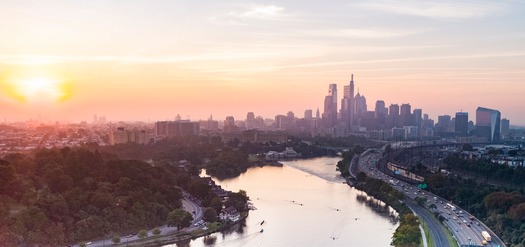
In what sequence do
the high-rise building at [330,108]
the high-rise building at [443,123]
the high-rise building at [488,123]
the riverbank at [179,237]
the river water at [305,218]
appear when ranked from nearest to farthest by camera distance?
the riverbank at [179,237] → the river water at [305,218] → the high-rise building at [488,123] → the high-rise building at [443,123] → the high-rise building at [330,108]

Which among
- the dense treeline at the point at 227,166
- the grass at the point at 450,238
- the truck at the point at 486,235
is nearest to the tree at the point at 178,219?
the grass at the point at 450,238

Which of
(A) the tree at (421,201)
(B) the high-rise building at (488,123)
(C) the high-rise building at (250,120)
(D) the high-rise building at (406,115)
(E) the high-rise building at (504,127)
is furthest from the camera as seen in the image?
(C) the high-rise building at (250,120)

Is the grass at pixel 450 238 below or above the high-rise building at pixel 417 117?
below

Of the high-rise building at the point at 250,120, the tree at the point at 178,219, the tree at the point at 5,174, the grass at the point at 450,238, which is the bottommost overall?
the grass at the point at 450,238

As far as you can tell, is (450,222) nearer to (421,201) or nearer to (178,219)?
(421,201)

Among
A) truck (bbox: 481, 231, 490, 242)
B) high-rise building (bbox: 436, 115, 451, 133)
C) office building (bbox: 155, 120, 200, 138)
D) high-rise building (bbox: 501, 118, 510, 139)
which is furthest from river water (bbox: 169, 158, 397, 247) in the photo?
high-rise building (bbox: 436, 115, 451, 133)

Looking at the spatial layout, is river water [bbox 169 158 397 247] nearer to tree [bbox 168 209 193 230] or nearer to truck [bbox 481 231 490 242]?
tree [bbox 168 209 193 230]

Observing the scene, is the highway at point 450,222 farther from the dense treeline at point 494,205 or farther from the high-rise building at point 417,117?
the high-rise building at point 417,117
